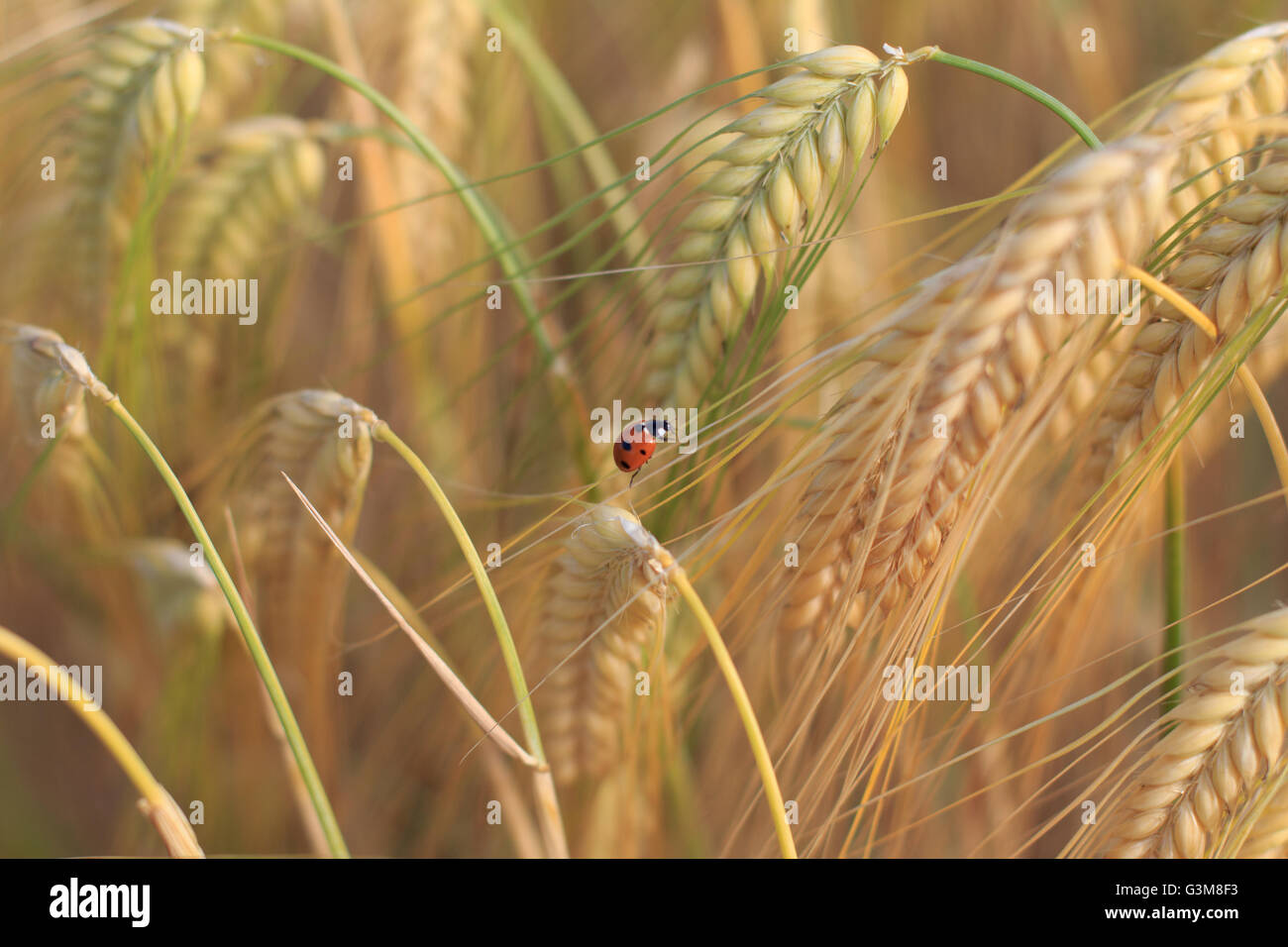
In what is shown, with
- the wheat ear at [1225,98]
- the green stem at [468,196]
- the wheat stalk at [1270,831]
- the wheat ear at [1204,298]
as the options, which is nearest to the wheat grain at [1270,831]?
the wheat stalk at [1270,831]

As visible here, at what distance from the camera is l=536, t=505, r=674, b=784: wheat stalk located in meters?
0.45

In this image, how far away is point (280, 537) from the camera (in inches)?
26.6

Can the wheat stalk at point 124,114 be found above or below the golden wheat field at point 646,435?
above

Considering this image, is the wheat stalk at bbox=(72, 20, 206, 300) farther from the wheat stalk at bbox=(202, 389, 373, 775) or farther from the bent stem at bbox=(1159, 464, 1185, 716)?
the bent stem at bbox=(1159, 464, 1185, 716)

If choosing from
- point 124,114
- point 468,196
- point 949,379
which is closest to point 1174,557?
point 949,379

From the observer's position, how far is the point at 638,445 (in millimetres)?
492

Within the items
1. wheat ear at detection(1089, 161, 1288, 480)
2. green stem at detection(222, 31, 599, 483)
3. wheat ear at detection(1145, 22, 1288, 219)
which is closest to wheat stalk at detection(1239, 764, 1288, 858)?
wheat ear at detection(1089, 161, 1288, 480)

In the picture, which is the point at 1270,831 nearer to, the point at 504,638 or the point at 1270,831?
the point at 1270,831

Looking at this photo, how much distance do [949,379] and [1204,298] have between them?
0.65 feet

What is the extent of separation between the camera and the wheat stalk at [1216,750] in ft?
1.47

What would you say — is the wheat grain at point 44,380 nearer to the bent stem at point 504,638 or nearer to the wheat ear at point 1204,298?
the bent stem at point 504,638
